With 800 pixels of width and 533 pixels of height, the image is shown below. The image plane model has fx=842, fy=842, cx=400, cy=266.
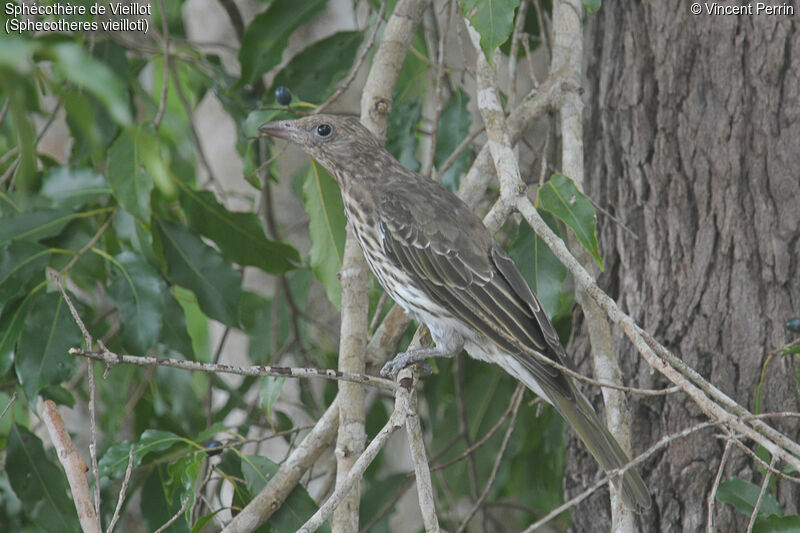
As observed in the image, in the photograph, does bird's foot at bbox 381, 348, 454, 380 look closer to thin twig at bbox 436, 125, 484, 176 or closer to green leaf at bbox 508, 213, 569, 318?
green leaf at bbox 508, 213, 569, 318

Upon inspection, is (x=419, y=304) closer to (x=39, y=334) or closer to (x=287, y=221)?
(x=39, y=334)

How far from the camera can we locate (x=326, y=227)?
3.67m

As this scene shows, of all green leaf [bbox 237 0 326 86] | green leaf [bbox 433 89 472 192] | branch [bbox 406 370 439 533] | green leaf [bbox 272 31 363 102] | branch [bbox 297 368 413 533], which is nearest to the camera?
branch [bbox 297 368 413 533]

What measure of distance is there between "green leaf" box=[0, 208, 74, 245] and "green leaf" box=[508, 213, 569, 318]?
Result: 197 cm

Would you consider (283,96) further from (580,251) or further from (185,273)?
(580,251)

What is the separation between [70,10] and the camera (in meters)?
3.68

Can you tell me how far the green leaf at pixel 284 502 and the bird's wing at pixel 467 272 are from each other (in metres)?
0.89

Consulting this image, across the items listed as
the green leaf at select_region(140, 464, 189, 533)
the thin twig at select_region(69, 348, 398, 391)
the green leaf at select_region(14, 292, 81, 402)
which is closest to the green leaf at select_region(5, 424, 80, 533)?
the green leaf at select_region(140, 464, 189, 533)

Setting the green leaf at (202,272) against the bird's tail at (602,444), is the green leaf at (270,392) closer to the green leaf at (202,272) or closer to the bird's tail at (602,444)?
the green leaf at (202,272)

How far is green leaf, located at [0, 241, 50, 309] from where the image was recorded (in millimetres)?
3422

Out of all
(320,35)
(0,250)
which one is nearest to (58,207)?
(0,250)

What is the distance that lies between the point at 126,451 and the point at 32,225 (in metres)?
1.10

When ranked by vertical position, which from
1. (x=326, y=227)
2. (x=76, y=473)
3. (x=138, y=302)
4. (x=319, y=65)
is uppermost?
(x=319, y=65)

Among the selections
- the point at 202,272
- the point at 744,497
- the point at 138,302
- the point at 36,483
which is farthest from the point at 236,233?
the point at 744,497
